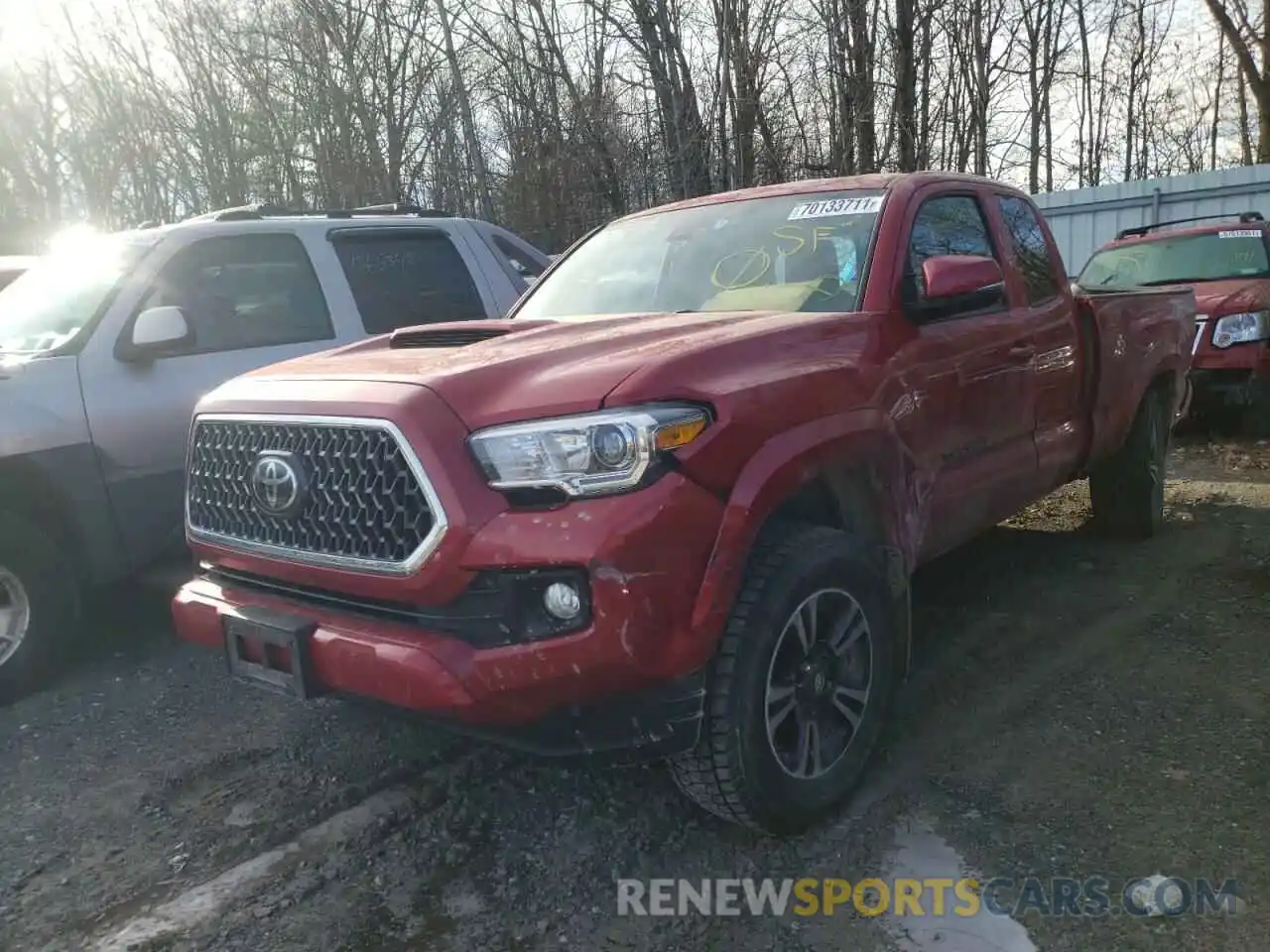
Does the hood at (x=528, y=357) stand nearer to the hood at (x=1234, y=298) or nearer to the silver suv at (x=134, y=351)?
the silver suv at (x=134, y=351)

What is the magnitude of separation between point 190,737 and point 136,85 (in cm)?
1918

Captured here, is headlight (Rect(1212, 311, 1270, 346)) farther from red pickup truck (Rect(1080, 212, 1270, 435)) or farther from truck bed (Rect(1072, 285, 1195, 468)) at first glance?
truck bed (Rect(1072, 285, 1195, 468))

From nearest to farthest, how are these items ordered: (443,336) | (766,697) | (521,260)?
(766,697) → (443,336) → (521,260)

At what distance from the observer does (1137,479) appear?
17.7 ft

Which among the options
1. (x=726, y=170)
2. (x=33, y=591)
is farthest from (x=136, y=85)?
(x=33, y=591)

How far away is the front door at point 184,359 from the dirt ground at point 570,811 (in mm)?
759

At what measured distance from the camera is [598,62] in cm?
1473

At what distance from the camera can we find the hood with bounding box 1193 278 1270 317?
7965mm

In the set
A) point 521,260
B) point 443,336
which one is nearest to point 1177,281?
point 521,260

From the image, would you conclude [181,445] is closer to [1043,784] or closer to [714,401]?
[714,401]

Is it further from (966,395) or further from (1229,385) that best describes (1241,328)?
(966,395)

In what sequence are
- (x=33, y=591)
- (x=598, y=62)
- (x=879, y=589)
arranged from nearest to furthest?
(x=879, y=589) → (x=33, y=591) → (x=598, y=62)

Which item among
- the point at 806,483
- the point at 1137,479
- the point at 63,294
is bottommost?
the point at 1137,479

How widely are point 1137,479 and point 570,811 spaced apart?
388cm
